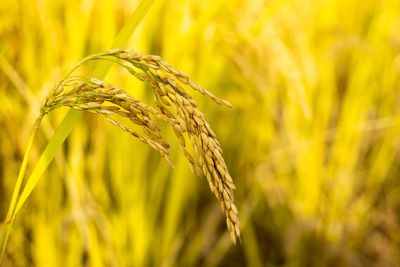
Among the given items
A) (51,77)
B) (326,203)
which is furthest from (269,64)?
(51,77)

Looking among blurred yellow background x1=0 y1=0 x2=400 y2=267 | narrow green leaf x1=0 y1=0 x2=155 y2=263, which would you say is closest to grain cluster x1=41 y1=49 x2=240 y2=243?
narrow green leaf x1=0 y1=0 x2=155 y2=263

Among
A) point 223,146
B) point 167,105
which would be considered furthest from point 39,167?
point 223,146

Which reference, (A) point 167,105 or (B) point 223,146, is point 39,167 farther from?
(B) point 223,146

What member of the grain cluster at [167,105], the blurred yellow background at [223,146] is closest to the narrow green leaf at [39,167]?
the grain cluster at [167,105]

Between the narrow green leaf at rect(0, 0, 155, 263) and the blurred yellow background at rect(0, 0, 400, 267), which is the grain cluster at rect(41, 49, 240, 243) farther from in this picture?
the blurred yellow background at rect(0, 0, 400, 267)

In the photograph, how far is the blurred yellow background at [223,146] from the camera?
1.38 m

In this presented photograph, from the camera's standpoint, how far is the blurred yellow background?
1.38m

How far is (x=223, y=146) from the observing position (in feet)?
5.91

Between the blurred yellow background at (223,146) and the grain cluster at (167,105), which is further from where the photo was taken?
the blurred yellow background at (223,146)

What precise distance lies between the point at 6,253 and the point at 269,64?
2.40 ft

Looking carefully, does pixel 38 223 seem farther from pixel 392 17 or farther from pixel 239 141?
pixel 392 17

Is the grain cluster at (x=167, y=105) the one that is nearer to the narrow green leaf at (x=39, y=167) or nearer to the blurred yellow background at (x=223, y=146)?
the narrow green leaf at (x=39, y=167)

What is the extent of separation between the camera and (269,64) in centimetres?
163

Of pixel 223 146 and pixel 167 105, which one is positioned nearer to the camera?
pixel 167 105
